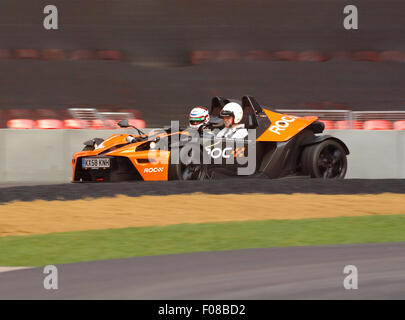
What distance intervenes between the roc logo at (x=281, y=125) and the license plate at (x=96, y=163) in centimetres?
278

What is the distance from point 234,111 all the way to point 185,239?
16.5 feet

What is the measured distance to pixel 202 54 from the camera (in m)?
28.3

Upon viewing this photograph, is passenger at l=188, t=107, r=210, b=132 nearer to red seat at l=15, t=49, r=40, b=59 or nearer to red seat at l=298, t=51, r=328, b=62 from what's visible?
red seat at l=15, t=49, r=40, b=59

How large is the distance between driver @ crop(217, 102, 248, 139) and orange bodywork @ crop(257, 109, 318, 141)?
330 mm

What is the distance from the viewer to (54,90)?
25781 millimetres

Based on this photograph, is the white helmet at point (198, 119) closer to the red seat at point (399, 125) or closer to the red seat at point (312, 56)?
the red seat at point (399, 125)

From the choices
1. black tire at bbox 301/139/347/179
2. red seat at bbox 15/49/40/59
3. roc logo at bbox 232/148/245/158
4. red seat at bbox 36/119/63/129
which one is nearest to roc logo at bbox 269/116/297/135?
black tire at bbox 301/139/347/179

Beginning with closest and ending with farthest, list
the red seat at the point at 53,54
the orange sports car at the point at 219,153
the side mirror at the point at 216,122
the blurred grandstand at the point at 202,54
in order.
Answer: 1. the orange sports car at the point at 219,153
2. the side mirror at the point at 216,122
3. the blurred grandstand at the point at 202,54
4. the red seat at the point at 53,54

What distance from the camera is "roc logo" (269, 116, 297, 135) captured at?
12.7 meters

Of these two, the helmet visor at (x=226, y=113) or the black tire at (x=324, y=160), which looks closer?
the helmet visor at (x=226, y=113)

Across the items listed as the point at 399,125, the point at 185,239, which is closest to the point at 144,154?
the point at 185,239

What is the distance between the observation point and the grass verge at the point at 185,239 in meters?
7.27

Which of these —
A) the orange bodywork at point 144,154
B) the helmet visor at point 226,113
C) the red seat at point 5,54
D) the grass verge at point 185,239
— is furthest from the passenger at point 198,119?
the red seat at point 5,54
